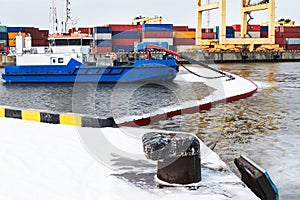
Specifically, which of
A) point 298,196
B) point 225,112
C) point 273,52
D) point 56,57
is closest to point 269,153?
point 298,196

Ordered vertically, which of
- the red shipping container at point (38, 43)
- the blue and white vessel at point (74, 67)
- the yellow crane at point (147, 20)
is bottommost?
the blue and white vessel at point (74, 67)

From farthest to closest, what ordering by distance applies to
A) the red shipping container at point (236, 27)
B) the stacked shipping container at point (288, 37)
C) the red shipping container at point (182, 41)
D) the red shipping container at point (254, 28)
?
the red shipping container at point (254, 28) → the red shipping container at point (236, 27) → the stacked shipping container at point (288, 37) → the red shipping container at point (182, 41)

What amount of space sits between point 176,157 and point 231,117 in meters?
6.65

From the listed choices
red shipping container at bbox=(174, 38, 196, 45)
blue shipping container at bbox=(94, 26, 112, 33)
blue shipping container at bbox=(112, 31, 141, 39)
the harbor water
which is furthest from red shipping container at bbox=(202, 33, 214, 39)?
the harbor water

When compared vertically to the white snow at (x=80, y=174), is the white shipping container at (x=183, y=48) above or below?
above

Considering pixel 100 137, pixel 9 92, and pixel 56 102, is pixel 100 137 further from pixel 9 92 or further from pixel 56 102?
pixel 9 92

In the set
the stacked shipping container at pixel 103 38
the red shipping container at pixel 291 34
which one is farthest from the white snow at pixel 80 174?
the red shipping container at pixel 291 34

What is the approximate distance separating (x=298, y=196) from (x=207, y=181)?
1030mm

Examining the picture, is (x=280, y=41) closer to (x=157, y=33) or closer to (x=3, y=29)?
(x=157, y=33)

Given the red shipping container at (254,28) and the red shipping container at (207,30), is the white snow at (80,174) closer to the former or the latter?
the red shipping container at (207,30)

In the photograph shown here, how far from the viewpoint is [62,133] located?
6.73m

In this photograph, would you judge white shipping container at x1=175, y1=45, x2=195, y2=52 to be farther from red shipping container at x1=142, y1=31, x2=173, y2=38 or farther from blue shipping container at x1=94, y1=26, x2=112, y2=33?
blue shipping container at x1=94, y1=26, x2=112, y2=33

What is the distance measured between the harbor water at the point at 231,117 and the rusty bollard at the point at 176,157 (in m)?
1.09

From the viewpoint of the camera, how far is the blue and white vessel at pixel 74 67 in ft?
81.0
